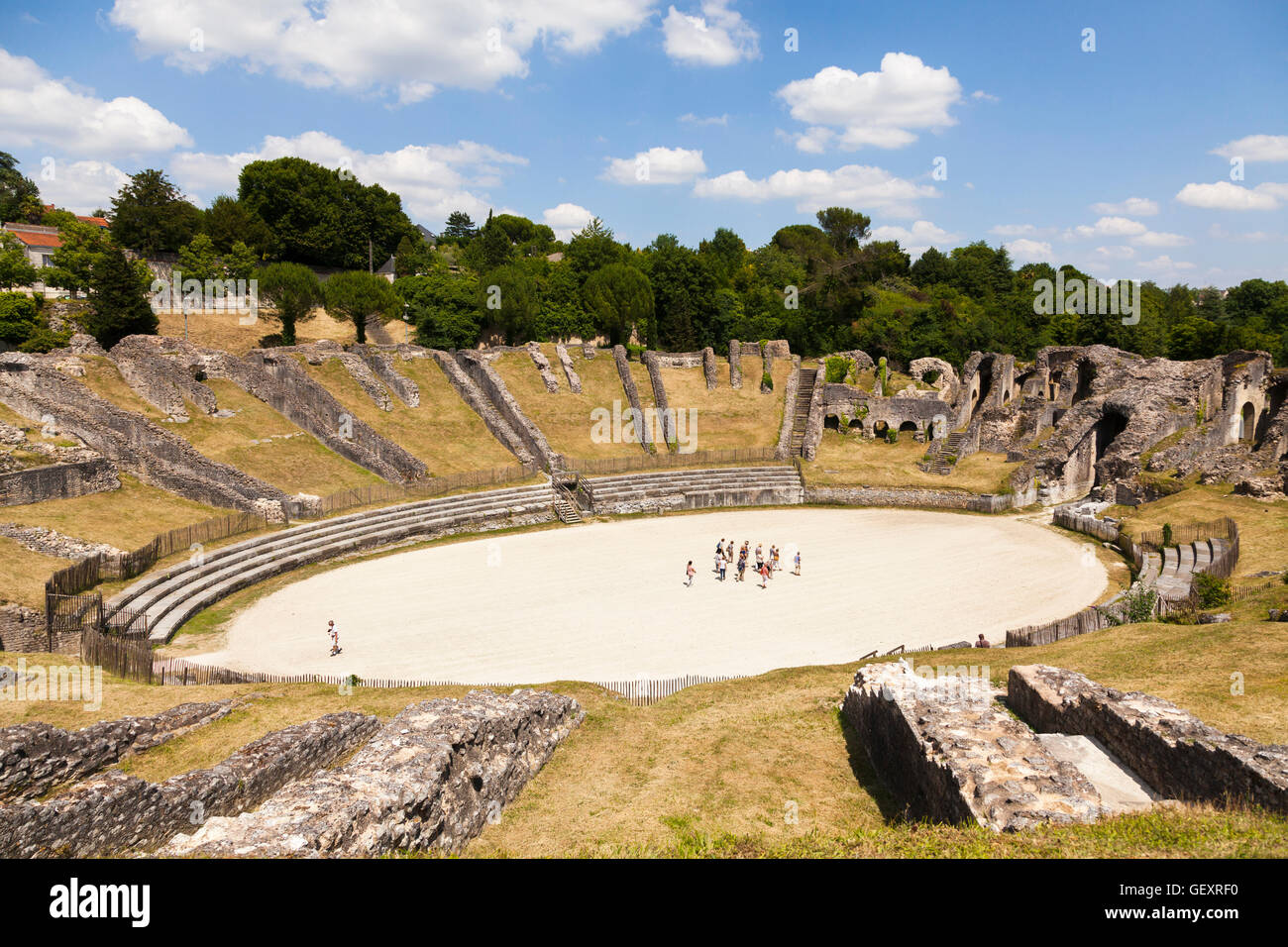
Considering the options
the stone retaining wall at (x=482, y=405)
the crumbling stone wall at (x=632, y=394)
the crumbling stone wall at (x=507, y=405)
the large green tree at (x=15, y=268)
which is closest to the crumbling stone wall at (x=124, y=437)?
the stone retaining wall at (x=482, y=405)

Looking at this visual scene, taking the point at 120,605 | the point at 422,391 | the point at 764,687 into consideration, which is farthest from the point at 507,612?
the point at 422,391

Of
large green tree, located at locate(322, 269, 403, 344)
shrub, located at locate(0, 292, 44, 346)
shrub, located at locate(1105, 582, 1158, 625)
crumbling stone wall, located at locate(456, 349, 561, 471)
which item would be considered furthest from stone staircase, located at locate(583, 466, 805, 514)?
shrub, located at locate(0, 292, 44, 346)

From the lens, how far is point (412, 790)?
885 cm

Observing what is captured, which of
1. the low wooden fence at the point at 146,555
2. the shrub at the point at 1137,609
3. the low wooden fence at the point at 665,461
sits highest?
the low wooden fence at the point at 665,461

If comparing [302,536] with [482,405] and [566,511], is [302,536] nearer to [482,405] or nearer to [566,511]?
[566,511]

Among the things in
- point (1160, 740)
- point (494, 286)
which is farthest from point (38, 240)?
point (1160, 740)

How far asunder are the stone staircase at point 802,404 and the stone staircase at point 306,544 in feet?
51.2

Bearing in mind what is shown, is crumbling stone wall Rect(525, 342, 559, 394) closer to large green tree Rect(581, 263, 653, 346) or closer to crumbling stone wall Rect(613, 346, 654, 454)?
crumbling stone wall Rect(613, 346, 654, 454)

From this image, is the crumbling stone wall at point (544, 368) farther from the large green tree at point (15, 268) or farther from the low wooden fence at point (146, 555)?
the large green tree at point (15, 268)

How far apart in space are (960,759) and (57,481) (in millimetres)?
28704

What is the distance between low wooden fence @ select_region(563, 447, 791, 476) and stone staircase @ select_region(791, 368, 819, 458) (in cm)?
186

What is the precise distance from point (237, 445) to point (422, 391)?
39.6 feet

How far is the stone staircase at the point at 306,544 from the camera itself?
21.3 metres
